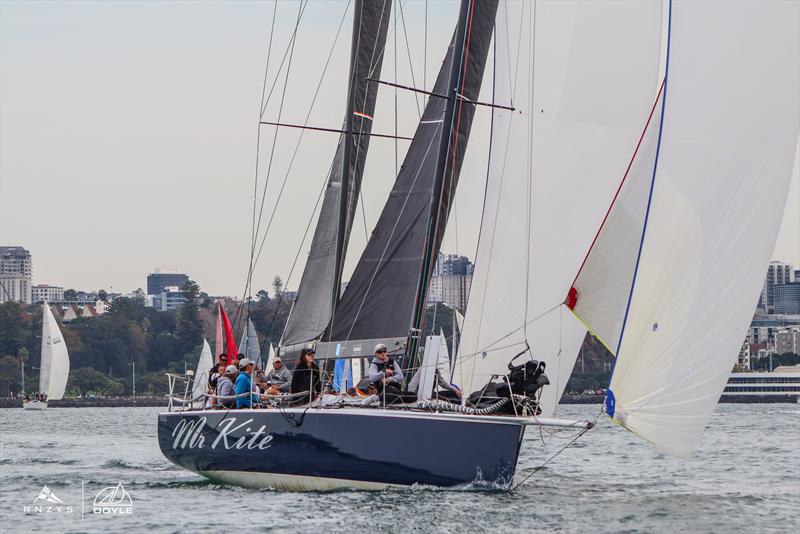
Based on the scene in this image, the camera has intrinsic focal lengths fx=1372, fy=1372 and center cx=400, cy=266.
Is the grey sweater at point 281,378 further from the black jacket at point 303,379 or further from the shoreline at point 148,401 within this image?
the shoreline at point 148,401

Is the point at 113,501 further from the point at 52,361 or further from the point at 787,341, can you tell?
the point at 787,341

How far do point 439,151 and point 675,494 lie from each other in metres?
5.69

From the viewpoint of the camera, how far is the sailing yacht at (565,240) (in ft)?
42.5

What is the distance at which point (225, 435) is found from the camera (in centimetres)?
1784

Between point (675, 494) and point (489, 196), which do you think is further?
point (675, 494)

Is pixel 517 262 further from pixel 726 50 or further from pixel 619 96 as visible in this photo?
pixel 726 50

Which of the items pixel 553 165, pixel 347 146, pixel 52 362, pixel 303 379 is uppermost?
pixel 347 146

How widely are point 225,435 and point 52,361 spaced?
63.8 m

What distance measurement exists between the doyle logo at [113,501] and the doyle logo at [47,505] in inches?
15.8

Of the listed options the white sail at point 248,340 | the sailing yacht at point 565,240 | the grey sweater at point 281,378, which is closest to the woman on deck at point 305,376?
the sailing yacht at point 565,240

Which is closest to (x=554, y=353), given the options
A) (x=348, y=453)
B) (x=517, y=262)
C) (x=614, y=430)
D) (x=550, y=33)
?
(x=517, y=262)

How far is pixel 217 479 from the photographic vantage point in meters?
18.8

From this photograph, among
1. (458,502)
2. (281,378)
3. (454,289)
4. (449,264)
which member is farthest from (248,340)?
(454,289)

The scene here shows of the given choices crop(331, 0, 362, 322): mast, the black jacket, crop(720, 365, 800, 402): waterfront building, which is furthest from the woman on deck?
crop(720, 365, 800, 402): waterfront building
